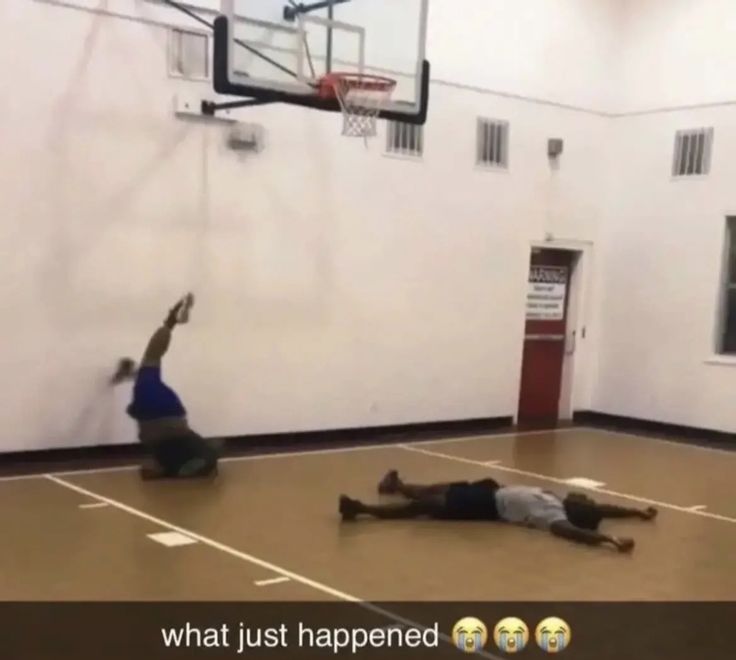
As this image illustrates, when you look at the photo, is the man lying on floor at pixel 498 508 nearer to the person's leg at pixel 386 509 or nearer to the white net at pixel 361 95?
the person's leg at pixel 386 509

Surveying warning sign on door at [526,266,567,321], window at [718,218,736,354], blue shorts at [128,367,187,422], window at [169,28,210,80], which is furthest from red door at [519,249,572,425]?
blue shorts at [128,367,187,422]

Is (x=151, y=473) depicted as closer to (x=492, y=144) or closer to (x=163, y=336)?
(x=163, y=336)

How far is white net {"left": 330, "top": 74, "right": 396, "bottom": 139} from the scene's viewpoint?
7289 mm

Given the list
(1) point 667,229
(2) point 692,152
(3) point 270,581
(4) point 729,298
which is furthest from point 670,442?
(3) point 270,581

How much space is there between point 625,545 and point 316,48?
4365 mm

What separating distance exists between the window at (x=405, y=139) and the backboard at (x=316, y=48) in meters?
0.99

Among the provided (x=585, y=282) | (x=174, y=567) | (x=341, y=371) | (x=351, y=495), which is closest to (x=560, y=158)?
(x=585, y=282)

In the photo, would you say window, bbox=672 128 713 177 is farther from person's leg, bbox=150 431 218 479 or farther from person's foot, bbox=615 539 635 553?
person's leg, bbox=150 431 218 479

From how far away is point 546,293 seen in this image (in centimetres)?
1093

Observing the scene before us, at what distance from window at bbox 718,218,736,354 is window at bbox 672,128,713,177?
65cm

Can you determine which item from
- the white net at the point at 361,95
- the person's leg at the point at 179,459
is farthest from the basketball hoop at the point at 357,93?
the person's leg at the point at 179,459

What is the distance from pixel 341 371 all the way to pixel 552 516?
11.6 ft

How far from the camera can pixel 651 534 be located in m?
6.21

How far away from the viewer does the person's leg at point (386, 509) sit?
6129mm
